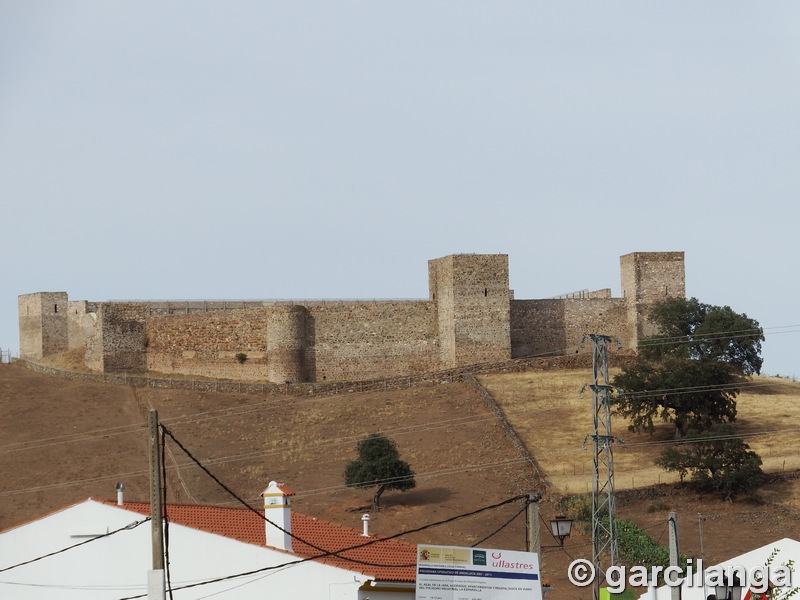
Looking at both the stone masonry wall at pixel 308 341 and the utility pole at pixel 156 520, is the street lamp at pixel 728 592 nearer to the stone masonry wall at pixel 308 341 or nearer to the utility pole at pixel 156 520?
the utility pole at pixel 156 520

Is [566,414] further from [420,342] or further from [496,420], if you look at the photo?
[420,342]

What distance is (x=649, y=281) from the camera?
7231 centimetres

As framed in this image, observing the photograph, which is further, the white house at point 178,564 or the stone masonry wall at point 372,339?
the stone masonry wall at point 372,339

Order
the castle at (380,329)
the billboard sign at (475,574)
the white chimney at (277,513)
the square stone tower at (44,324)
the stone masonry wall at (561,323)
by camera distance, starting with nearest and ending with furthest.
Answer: the billboard sign at (475,574) → the white chimney at (277,513) → the castle at (380,329) → the stone masonry wall at (561,323) → the square stone tower at (44,324)

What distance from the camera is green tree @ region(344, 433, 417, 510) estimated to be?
5147 centimetres

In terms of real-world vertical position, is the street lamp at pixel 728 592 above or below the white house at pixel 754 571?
above

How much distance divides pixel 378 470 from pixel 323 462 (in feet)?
15.6

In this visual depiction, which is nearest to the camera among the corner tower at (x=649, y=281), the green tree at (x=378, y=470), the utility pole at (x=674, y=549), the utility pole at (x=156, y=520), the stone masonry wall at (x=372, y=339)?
the utility pole at (x=156, y=520)

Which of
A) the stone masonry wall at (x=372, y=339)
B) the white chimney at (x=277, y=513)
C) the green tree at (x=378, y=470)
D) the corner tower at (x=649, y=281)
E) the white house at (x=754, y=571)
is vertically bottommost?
the white house at (x=754, y=571)

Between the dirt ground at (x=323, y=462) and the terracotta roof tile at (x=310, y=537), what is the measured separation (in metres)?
9.30

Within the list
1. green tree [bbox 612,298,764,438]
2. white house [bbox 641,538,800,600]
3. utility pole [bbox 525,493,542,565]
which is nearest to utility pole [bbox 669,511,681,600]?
utility pole [bbox 525,493,542,565]

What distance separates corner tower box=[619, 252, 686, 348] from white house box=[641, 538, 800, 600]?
3574cm

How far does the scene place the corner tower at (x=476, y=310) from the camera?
2719 inches

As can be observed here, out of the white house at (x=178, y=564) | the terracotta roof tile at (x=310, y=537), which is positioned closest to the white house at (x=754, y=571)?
the terracotta roof tile at (x=310, y=537)
